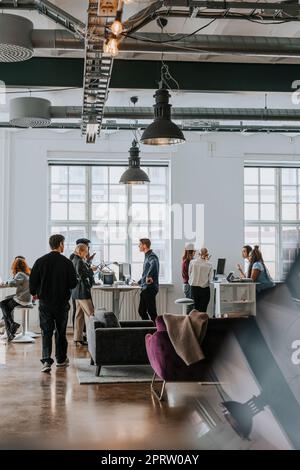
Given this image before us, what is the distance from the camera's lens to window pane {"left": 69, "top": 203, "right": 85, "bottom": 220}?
13000 mm

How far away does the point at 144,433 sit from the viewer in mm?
4715

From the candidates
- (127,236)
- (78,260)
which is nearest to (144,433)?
(78,260)

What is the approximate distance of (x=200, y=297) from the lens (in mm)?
11070

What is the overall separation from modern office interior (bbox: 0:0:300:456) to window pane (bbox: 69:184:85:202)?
0.03m

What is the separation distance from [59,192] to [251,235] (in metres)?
4.21

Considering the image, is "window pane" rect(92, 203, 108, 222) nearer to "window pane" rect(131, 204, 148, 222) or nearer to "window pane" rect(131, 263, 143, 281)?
"window pane" rect(131, 204, 148, 222)

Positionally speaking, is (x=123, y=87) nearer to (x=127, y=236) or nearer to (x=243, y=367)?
(x=243, y=367)

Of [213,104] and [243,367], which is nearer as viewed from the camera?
[243,367]

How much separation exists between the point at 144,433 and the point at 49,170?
29.1ft

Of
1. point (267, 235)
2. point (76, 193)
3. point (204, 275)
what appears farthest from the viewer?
point (267, 235)

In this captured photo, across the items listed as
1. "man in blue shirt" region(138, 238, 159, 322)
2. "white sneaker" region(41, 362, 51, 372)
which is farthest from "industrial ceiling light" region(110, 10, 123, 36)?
"man in blue shirt" region(138, 238, 159, 322)

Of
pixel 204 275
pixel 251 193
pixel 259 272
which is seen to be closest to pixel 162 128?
pixel 259 272

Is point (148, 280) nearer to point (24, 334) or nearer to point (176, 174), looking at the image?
point (24, 334)

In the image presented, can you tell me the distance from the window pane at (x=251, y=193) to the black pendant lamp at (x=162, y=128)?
266 inches
